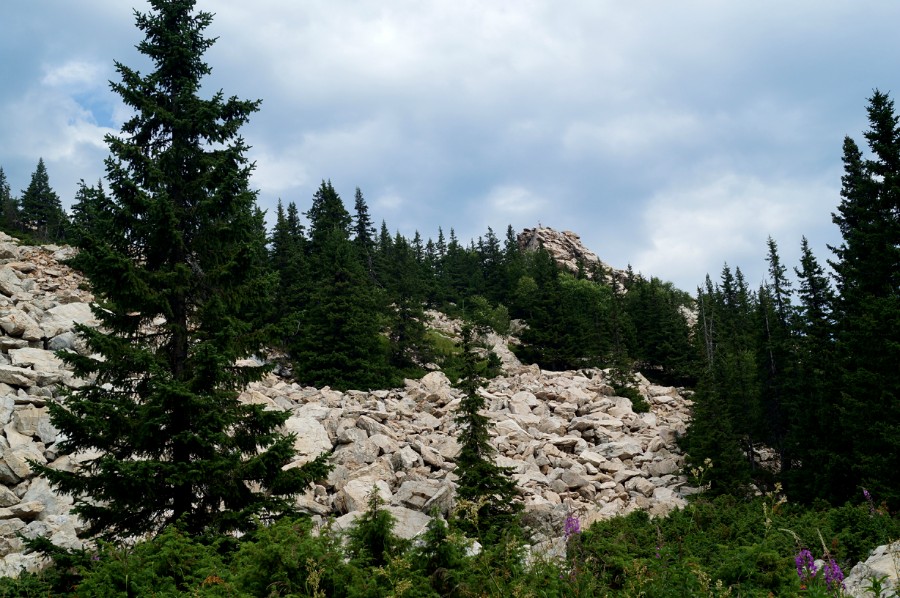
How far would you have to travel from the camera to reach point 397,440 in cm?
2842

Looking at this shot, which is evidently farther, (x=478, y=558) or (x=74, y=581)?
(x=74, y=581)

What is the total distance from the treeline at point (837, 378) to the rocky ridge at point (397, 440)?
13.9 feet

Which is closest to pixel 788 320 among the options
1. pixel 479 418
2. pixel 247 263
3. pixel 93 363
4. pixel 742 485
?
pixel 742 485

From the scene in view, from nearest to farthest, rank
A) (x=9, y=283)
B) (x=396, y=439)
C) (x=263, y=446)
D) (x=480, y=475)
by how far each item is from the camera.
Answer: (x=263, y=446) → (x=480, y=475) → (x=396, y=439) → (x=9, y=283)

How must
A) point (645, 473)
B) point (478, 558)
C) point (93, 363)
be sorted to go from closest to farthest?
1. point (478, 558)
2. point (93, 363)
3. point (645, 473)

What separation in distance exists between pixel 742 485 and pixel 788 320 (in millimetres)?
17288

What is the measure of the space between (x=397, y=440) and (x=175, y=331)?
1807cm

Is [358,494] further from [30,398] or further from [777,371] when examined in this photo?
[777,371]

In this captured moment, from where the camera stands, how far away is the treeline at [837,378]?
2011 centimetres

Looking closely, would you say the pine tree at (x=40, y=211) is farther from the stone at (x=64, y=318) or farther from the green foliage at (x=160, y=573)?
the green foliage at (x=160, y=573)

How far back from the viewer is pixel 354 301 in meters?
43.4

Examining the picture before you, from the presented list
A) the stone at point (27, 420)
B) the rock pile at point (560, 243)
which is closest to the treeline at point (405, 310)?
the stone at point (27, 420)

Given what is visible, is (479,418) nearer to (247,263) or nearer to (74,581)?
(247,263)

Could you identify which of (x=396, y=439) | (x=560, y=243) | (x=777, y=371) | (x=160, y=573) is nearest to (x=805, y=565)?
(x=160, y=573)
